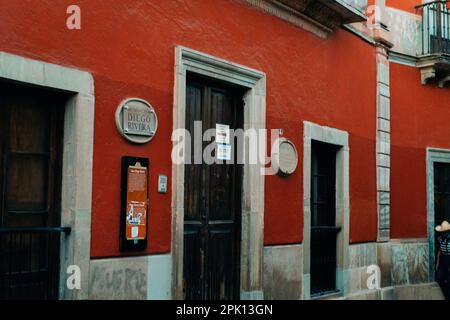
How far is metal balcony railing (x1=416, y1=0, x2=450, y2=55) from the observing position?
36.9 feet

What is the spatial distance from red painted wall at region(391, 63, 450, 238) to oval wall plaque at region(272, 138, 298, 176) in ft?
10.7

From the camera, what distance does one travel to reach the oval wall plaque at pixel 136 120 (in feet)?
18.2

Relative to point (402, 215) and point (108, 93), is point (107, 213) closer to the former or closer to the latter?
point (108, 93)

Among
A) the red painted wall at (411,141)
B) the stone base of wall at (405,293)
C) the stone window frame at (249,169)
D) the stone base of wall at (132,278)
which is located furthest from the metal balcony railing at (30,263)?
the red painted wall at (411,141)

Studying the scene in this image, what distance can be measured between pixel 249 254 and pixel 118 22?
3182 millimetres

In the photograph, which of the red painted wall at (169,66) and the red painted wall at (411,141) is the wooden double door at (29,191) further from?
the red painted wall at (411,141)

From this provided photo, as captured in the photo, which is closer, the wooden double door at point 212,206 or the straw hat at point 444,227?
the wooden double door at point 212,206

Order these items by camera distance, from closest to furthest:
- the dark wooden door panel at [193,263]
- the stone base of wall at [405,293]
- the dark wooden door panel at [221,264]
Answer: the dark wooden door panel at [193,263] < the dark wooden door panel at [221,264] < the stone base of wall at [405,293]

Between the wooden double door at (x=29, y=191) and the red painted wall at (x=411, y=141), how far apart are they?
693 cm

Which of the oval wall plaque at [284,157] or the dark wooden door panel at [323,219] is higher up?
the oval wall plaque at [284,157]

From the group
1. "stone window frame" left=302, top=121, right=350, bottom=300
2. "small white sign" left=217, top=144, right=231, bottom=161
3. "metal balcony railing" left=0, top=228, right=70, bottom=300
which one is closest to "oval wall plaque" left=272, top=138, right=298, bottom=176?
"stone window frame" left=302, top=121, right=350, bottom=300

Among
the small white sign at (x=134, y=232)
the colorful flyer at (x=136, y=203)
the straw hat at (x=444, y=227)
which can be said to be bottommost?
the straw hat at (x=444, y=227)

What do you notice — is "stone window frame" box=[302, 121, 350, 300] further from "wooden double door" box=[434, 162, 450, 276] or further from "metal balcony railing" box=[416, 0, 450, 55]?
"metal balcony railing" box=[416, 0, 450, 55]

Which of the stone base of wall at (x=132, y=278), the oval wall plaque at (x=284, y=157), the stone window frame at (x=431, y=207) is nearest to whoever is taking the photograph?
the stone base of wall at (x=132, y=278)
